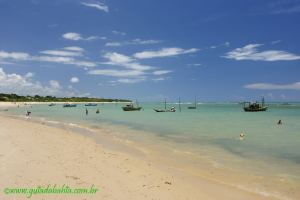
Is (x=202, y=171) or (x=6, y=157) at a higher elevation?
(x=6, y=157)

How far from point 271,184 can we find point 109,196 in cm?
681

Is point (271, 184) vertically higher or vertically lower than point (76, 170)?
lower

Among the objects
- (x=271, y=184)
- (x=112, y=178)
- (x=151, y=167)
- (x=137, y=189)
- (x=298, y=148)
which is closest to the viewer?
(x=137, y=189)

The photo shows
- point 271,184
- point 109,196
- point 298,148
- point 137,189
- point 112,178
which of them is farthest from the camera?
point 298,148

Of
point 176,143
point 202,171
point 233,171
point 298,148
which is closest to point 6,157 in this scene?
point 202,171

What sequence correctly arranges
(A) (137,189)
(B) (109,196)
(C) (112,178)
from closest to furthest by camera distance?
(B) (109,196) → (A) (137,189) → (C) (112,178)

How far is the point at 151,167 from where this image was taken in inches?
562

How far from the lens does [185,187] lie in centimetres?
1094

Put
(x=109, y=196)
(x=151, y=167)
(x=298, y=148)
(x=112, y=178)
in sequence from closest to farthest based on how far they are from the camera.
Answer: (x=109, y=196), (x=112, y=178), (x=151, y=167), (x=298, y=148)

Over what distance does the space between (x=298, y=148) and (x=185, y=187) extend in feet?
49.6

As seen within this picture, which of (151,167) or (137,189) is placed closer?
(137,189)

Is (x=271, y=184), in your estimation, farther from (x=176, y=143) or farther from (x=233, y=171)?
(x=176, y=143)

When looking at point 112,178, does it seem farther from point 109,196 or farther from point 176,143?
point 176,143

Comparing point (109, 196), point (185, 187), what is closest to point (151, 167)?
point (185, 187)
